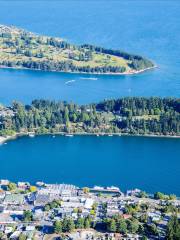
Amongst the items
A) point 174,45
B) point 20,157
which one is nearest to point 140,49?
point 174,45

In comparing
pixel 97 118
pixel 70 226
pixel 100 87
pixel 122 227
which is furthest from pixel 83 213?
pixel 100 87

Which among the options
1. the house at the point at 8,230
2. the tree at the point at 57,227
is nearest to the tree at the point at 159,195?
the tree at the point at 57,227

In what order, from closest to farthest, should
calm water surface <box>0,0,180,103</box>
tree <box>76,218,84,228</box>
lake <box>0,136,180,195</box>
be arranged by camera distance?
1. tree <box>76,218,84,228</box>
2. lake <box>0,136,180,195</box>
3. calm water surface <box>0,0,180,103</box>

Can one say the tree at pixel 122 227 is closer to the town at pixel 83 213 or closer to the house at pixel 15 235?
the town at pixel 83 213

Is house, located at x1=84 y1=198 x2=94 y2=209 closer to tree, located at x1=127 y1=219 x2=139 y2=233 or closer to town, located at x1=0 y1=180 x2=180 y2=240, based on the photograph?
town, located at x1=0 y1=180 x2=180 y2=240

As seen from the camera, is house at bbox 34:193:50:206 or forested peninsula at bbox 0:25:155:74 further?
forested peninsula at bbox 0:25:155:74

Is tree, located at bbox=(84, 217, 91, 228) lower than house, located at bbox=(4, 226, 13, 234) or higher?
higher

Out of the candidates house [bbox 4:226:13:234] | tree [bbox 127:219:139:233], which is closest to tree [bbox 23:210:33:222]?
house [bbox 4:226:13:234]

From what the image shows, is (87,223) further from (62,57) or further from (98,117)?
(62,57)
